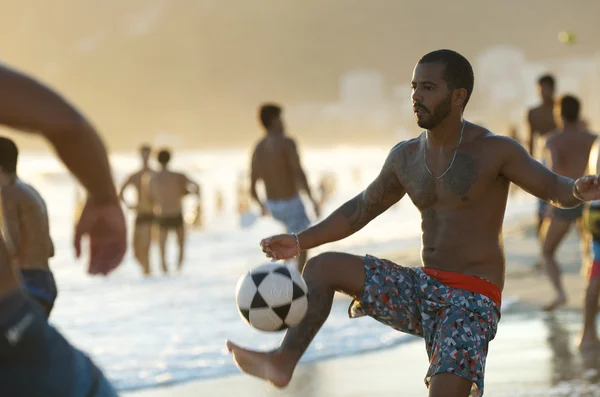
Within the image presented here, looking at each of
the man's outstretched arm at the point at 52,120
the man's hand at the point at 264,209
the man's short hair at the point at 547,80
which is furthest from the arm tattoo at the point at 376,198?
the man's hand at the point at 264,209

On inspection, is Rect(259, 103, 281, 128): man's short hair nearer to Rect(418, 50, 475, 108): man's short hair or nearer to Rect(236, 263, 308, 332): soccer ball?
Rect(418, 50, 475, 108): man's short hair

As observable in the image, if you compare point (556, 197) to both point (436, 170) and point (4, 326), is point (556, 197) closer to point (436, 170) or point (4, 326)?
point (436, 170)

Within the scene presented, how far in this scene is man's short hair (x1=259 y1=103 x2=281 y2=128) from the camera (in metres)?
12.0

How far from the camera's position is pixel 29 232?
17.7ft

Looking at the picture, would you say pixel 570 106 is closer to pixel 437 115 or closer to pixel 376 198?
pixel 376 198

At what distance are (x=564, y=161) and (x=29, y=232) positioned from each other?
602 centimetres

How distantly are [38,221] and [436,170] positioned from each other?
2050 mm

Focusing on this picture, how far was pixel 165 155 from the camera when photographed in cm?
1720

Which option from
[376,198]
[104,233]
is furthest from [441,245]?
[104,233]

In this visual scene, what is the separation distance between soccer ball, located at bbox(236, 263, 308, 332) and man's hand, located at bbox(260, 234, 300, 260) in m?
0.13

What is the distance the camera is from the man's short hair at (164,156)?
56.1 ft

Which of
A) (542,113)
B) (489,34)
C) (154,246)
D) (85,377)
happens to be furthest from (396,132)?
(85,377)

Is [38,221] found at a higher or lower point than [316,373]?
higher

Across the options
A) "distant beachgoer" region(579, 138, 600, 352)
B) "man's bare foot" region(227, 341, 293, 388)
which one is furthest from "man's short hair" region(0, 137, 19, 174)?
"distant beachgoer" region(579, 138, 600, 352)
